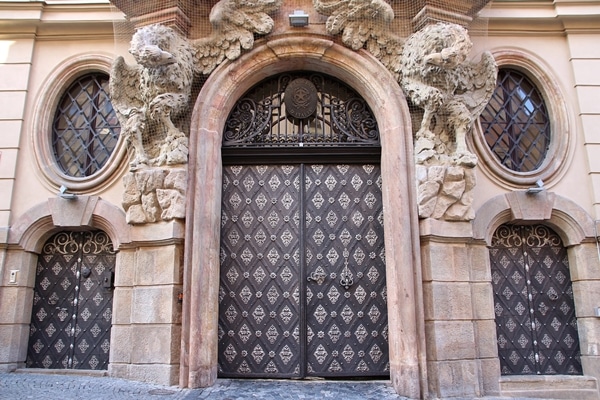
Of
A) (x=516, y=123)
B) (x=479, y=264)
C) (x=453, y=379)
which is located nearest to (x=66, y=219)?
(x=453, y=379)

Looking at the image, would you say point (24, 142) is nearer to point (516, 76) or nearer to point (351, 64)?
point (351, 64)

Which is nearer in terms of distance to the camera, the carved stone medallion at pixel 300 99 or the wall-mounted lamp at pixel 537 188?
the wall-mounted lamp at pixel 537 188

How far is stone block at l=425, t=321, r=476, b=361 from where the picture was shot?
6.05 metres

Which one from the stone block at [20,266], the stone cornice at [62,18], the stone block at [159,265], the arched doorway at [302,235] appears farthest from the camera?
the stone cornice at [62,18]

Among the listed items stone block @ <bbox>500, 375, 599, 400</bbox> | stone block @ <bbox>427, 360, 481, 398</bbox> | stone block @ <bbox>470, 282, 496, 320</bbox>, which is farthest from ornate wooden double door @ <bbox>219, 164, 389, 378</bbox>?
stone block @ <bbox>500, 375, 599, 400</bbox>

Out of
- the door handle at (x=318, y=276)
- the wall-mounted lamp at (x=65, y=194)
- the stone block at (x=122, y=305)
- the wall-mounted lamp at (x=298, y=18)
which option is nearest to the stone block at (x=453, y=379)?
the door handle at (x=318, y=276)

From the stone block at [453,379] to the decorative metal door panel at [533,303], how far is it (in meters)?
1.09

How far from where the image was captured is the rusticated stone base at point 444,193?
6.32m

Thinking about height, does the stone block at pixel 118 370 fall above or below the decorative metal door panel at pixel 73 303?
below

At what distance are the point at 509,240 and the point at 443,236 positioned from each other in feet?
5.25

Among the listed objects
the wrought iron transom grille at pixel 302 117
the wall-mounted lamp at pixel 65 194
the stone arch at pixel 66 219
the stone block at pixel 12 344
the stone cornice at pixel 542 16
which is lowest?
the stone block at pixel 12 344

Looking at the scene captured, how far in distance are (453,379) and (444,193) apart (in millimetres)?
2294

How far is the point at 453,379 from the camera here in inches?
236

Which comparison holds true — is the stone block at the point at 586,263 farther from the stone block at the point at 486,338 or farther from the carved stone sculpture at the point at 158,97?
the carved stone sculpture at the point at 158,97
